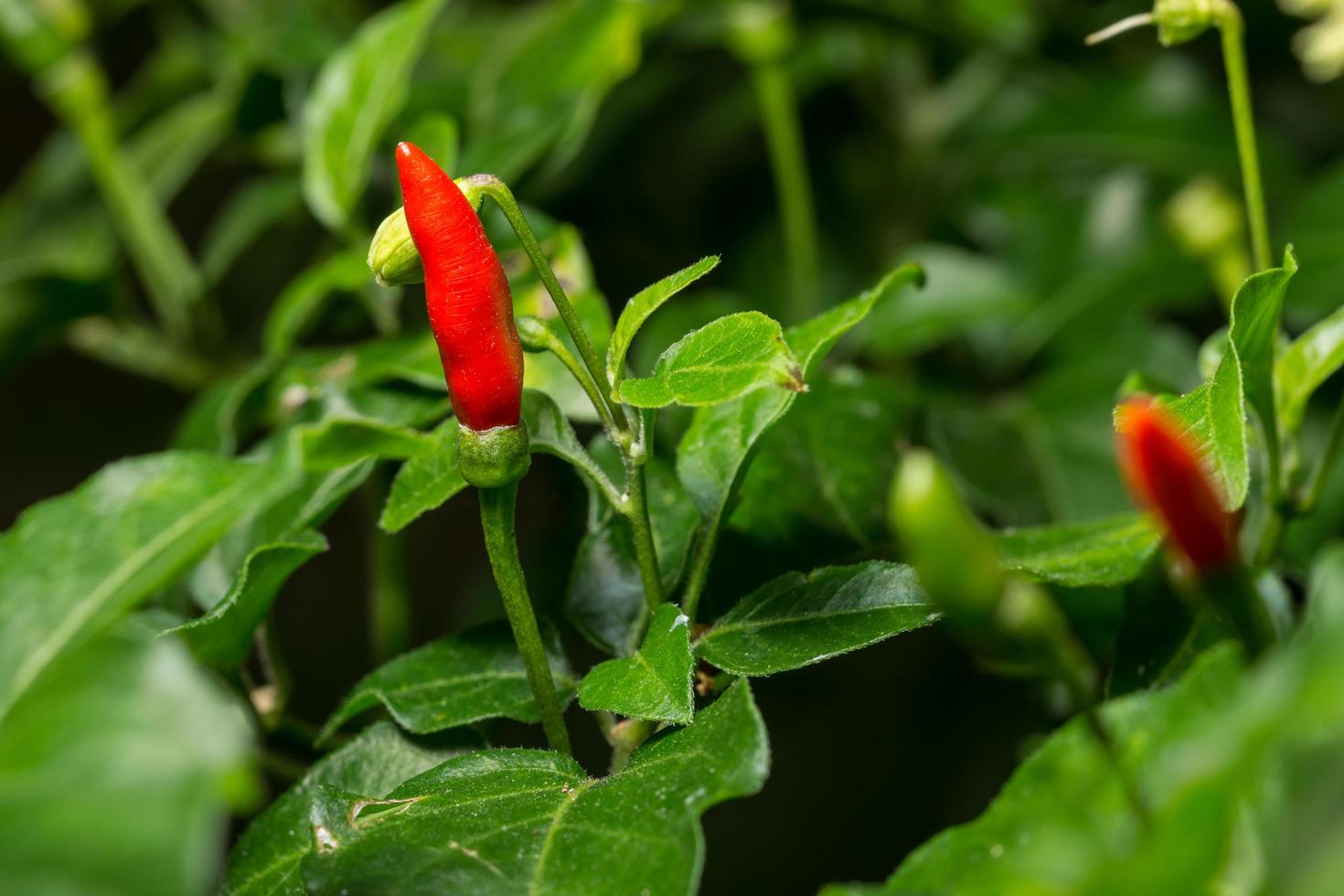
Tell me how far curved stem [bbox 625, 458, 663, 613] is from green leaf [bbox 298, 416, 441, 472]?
0.06 m

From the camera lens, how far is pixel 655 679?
13.9 inches

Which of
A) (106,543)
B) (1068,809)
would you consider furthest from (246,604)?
(1068,809)

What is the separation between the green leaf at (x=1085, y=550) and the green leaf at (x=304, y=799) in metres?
0.20

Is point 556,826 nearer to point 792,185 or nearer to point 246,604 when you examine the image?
point 246,604

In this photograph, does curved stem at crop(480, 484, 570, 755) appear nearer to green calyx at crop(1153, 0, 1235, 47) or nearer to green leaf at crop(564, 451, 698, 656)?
green leaf at crop(564, 451, 698, 656)

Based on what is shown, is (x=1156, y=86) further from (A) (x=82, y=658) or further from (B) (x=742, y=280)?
(A) (x=82, y=658)

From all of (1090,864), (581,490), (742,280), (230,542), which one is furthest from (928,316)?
(1090,864)

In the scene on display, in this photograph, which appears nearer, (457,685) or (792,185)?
(457,685)

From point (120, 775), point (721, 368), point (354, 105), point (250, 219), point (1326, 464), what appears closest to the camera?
point (120, 775)

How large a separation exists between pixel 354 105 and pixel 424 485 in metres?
0.32

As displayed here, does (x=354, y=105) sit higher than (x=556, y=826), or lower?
higher

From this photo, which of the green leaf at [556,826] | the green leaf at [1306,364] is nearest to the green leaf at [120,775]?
the green leaf at [556,826]

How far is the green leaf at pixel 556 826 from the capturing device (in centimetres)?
30

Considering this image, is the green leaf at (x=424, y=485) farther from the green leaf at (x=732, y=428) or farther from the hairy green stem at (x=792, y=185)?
the hairy green stem at (x=792, y=185)
